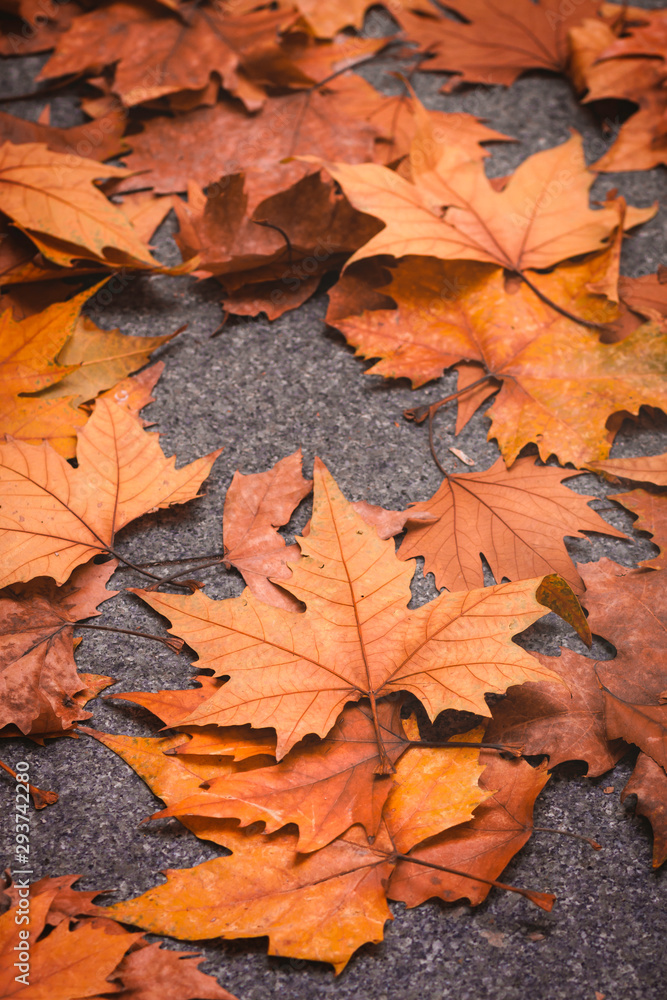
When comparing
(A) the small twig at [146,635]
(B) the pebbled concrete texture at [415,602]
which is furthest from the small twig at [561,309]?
(A) the small twig at [146,635]

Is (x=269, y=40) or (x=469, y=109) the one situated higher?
(x=269, y=40)

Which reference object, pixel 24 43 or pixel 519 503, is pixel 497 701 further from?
pixel 24 43

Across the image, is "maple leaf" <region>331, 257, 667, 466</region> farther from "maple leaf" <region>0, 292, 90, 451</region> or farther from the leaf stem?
the leaf stem

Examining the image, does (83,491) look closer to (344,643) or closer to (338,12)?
(344,643)

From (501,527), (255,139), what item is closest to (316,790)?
(501,527)

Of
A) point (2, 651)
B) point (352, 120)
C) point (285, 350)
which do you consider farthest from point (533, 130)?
point (2, 651)

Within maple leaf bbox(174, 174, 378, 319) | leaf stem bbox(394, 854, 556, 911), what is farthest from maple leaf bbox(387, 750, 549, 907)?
maple leaf bbox(174, 174, 378, 319)
